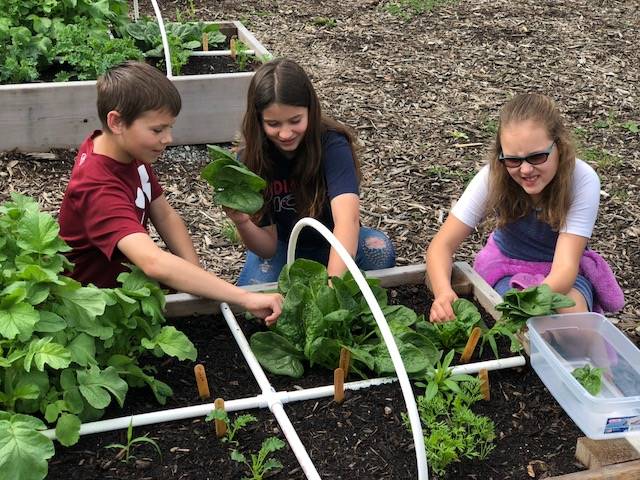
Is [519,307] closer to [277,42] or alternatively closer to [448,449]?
[448,449]

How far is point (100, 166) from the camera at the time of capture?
8.66 ft

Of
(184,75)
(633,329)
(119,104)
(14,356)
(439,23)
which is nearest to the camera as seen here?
(14,356)

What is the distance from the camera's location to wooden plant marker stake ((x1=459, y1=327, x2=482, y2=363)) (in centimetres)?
237

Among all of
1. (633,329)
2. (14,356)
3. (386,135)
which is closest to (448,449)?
(14,356)

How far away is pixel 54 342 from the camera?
2.04 metres

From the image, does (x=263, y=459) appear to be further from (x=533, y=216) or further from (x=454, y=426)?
(x=533, y=216)

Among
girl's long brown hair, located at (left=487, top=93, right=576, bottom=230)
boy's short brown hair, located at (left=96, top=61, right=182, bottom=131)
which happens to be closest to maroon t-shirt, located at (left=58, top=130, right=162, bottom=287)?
boy's short brown hair, located at (left=96, top=61, right=182, bottom=131)

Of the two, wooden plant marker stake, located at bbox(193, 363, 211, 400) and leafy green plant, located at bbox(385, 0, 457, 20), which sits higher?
leafy green plant, located at bbox(385, 0, 457, 20)

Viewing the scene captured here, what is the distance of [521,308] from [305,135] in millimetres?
982

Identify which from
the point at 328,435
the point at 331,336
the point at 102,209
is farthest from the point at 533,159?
the point at 102,209

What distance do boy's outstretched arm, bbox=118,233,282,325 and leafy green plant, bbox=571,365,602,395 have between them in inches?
34.8

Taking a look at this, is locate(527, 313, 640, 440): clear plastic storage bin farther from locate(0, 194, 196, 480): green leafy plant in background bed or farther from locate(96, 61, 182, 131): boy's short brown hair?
locate(96, 61, 182, 131): boy's short brown hair

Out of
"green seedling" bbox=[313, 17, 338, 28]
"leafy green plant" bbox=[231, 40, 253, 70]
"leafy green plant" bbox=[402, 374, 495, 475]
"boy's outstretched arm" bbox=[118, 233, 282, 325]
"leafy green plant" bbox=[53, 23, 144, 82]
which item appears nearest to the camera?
"leafy green plant" bbox=[402, 374, 495, 475]

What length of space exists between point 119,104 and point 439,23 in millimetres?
4927
